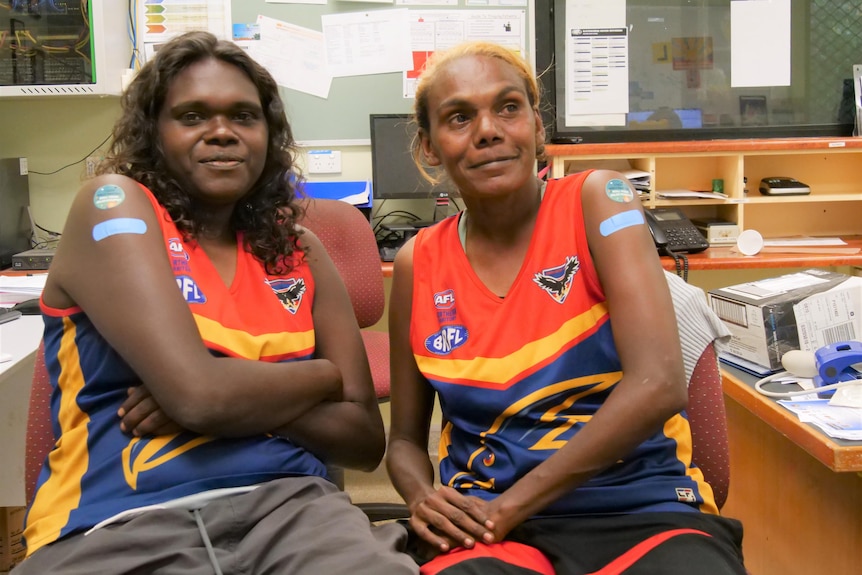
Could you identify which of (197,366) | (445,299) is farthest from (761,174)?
(197,366)

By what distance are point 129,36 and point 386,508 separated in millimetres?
2178

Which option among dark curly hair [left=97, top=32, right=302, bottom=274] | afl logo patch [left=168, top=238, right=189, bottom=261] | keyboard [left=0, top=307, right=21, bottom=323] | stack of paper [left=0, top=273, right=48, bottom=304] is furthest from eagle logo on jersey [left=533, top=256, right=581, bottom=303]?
stack of paper [left=0, top=273, right=48, bottom=304]

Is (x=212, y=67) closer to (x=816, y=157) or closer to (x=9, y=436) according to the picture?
(x=9, y=436)

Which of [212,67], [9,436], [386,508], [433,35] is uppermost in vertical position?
[433,35]

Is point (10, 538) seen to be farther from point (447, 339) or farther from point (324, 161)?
point (324, 161)

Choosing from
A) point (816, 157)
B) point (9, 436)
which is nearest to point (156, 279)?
point (9, 436)

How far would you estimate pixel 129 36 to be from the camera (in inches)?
119

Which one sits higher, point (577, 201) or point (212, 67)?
point (212, 67)

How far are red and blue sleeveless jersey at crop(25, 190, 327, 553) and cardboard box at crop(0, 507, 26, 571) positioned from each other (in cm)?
113

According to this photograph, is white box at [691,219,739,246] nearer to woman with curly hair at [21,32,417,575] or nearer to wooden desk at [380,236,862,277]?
wooden desk at [380,236,862,277]

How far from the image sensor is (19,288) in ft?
7.10

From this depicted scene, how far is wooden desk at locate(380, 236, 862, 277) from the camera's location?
2.61m

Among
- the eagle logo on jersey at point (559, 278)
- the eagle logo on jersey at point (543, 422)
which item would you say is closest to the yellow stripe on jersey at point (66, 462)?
the eagle logo on jersey at point (543, 422)

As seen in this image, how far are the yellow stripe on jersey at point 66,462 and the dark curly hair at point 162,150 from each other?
0.27 m
